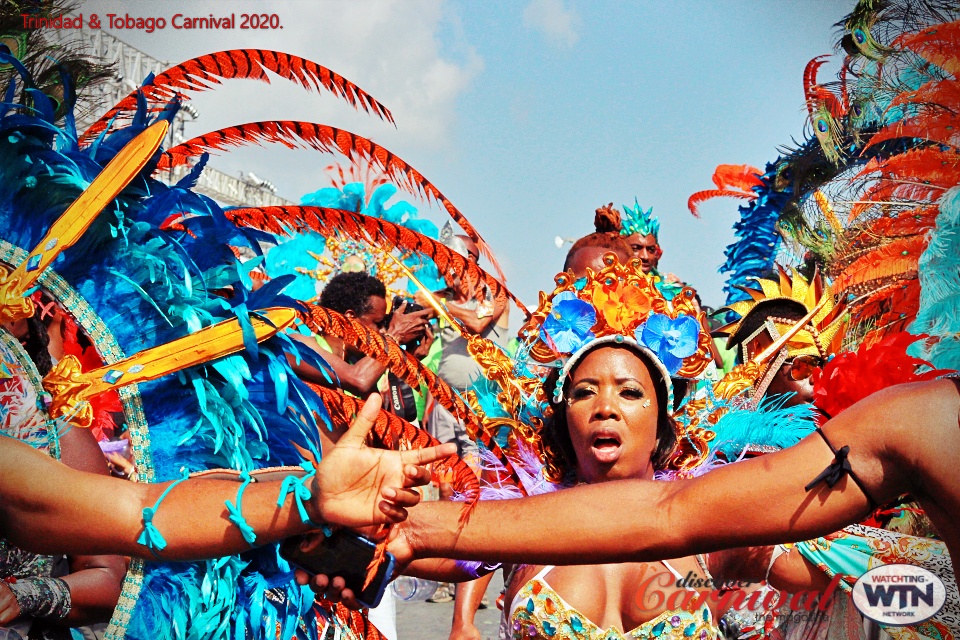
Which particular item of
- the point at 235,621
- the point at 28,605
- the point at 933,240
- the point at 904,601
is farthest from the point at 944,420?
the point at 28,605

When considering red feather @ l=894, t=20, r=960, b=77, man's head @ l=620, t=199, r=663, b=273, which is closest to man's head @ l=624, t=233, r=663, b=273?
man's head @ l=620, t=199, r=663, b=273

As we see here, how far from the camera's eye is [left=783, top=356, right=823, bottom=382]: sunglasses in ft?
15.5

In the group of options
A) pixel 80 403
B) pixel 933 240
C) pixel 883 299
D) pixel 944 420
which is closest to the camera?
pixel 944 420

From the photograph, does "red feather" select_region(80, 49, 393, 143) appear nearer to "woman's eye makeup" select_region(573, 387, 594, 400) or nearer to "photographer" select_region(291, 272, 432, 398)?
"woman's eye makeup" select_region(573, 387, 594, 400)

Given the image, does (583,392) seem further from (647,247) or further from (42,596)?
(647,247)

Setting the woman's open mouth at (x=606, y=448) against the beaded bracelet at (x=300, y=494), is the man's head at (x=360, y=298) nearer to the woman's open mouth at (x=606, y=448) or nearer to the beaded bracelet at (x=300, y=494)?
the woman's open mouth at (x=606, y=448)

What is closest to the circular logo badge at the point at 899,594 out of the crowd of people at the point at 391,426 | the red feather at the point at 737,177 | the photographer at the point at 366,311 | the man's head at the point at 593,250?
the crowd of people at the point at 391,426

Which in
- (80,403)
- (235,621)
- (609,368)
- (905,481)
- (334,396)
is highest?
(609,368)

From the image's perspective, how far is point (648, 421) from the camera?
2879 millimetres

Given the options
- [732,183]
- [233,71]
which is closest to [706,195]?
[732,183]

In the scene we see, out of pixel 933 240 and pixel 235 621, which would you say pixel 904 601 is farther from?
pixel 235 621

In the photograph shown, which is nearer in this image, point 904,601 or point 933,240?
point 933,240

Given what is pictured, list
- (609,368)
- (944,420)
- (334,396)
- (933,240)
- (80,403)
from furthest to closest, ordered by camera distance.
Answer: (609,368) → (334,396) → (80,403) → (933,240) → (944,420)

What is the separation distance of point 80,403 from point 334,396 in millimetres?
668
